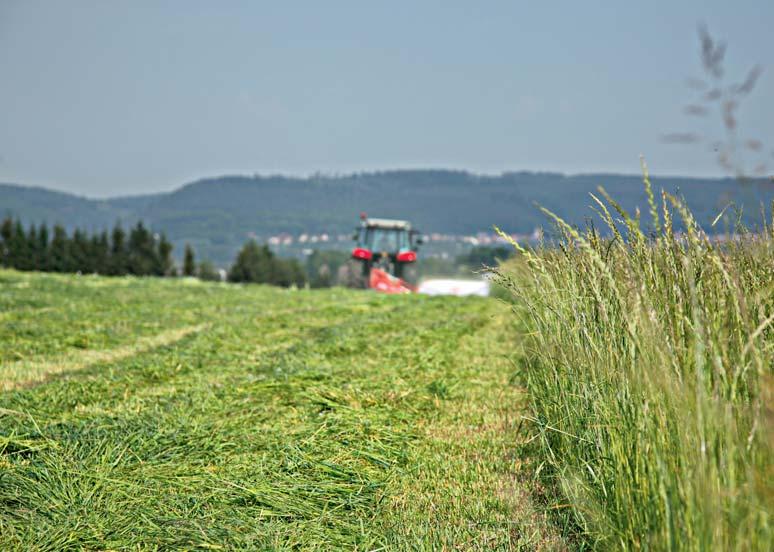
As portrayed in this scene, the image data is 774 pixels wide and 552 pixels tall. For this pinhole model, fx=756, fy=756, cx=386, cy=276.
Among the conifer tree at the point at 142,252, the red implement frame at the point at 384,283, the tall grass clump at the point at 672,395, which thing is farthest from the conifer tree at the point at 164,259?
the tall grass clump at the point at 672,395

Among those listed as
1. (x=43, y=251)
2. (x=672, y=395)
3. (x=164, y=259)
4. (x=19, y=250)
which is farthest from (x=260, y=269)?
(x=672, y=395)

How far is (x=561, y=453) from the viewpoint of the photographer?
427 cm

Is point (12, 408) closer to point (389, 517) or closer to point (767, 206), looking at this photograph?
point (389, 517)

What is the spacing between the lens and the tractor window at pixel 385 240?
91.7 feet

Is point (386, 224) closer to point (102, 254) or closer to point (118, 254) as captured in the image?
point (102, 254)

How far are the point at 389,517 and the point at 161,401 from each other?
10.3ft

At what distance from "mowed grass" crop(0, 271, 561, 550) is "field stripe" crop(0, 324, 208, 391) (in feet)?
A: 0.10

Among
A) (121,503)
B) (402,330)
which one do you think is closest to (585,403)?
(121,503)

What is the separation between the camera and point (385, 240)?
28.1 m

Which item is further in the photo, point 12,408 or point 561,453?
point 12,408

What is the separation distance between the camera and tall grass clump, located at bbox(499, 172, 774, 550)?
222 centimetres

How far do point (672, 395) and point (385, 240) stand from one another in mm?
25734

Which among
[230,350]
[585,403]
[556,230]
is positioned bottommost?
[230,350]

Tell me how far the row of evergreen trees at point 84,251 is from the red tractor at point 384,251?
37.4 metres
